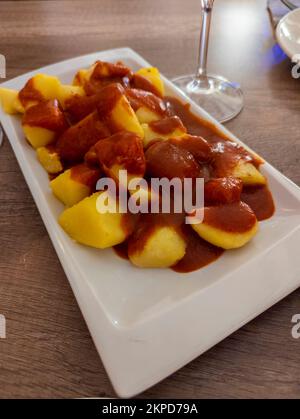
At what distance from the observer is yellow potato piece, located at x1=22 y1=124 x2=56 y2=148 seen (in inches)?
43.5

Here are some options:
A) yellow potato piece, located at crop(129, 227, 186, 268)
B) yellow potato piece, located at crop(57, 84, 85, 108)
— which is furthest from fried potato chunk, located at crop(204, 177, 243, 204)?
yellow potato piece, located at crop(57, 84, 85, 108)

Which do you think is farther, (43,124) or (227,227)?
(43,124)

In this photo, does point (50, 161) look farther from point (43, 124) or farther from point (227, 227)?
point (227, 227)

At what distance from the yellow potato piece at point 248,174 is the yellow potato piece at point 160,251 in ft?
0.77

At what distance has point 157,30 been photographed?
1.87 meters

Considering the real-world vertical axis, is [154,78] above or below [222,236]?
above

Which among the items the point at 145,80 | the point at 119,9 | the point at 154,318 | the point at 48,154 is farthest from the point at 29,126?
the point at 119,9

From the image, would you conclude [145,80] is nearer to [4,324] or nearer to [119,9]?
[4,324]

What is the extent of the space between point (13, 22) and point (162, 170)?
1368 millimetres

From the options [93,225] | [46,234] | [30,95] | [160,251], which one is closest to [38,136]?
[30,95]

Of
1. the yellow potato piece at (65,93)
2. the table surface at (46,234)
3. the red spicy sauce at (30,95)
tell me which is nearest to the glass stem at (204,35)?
the table surface at (46,234)

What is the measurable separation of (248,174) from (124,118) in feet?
1.05

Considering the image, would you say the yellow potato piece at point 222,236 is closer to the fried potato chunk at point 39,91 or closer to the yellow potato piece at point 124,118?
the yellow potato piece at point 124,118

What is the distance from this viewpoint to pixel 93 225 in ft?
2.82
